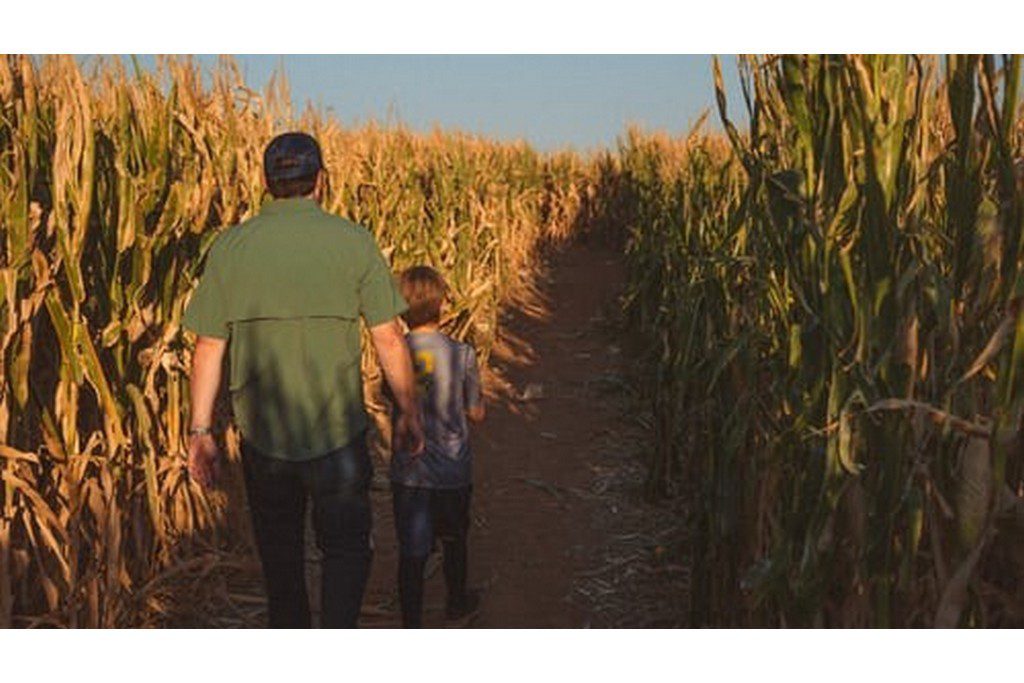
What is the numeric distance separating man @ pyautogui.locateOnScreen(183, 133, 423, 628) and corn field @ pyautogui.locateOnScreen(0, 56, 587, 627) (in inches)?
28.3

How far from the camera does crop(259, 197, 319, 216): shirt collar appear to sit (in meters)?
2.84

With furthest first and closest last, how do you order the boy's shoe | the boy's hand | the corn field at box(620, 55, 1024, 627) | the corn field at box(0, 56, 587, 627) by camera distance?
the boy's shoe < the corn field at box(0, 56, 587, 627) < the boy's hand < the corn field at box(620, 55, 1024, 627)

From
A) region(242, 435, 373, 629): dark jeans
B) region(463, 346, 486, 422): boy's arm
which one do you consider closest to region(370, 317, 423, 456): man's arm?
region(242, 435, 373, 629): dark jeans

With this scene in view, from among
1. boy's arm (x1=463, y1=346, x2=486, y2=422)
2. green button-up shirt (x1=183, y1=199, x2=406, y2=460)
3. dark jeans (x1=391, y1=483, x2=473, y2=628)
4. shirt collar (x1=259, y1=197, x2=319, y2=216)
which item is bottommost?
dark jeans (x1=391, y1=483, x2=473, y2=628)

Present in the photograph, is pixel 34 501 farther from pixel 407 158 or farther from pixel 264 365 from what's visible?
pixel 407 158

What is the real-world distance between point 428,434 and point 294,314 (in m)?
0.90

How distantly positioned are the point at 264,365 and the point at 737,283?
7.46 feet

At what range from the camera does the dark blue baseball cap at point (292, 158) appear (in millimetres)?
2855

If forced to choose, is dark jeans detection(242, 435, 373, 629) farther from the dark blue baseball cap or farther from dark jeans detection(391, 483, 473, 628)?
the dark blue baseball cap

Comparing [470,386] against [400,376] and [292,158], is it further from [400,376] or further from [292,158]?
[292,158]

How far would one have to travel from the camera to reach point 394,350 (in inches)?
115

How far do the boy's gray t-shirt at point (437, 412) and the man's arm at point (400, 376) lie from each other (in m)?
0.43

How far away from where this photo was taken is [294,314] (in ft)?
9.24

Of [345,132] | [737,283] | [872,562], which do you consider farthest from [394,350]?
[345,132]
